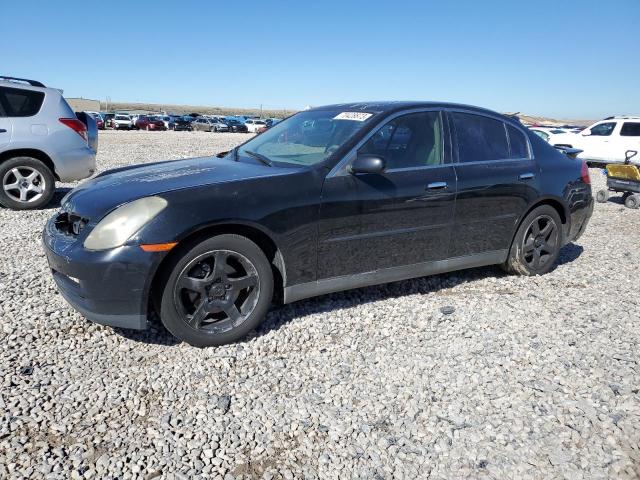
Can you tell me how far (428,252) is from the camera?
4172 millimetres

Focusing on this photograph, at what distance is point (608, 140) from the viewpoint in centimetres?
1639

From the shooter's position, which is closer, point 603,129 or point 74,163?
point 74,163

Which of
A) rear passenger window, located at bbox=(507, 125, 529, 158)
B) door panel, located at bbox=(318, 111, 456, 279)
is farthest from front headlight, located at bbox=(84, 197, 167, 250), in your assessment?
rear passenger window, located at bbox=(507, 125, 529, 158)

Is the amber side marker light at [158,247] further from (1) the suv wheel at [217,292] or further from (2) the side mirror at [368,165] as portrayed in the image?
(2) the side mirror at [368,165]

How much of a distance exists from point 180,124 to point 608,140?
117 ft

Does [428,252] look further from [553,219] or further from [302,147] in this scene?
[553,219]

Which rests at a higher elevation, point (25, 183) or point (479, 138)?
point (479, 138)

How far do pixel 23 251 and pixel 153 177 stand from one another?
103 inches

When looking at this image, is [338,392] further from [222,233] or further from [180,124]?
[180,124]

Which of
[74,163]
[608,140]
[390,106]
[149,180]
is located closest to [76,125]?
[74,163]

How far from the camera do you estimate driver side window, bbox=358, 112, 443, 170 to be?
393cm

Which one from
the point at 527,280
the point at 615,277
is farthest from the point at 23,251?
the point at 615,277

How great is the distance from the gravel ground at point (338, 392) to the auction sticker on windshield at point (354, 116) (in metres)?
1.50

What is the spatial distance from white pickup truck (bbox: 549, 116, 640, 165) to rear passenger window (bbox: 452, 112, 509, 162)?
12.7 metres
